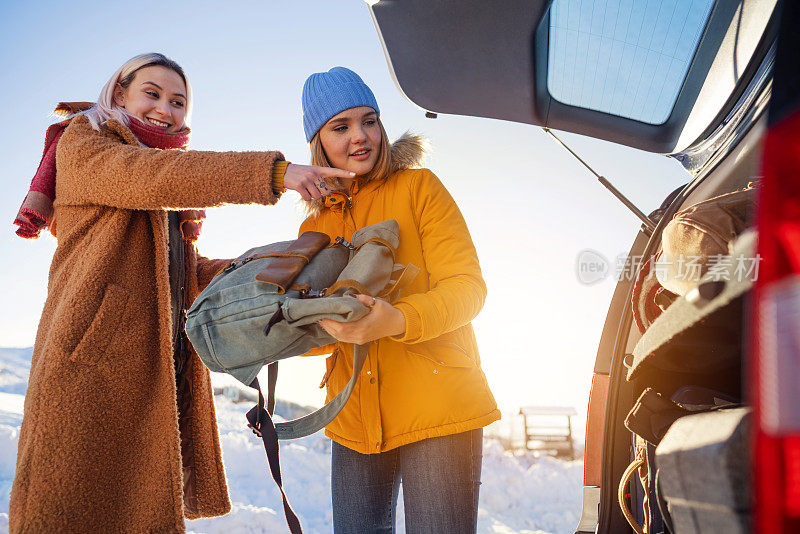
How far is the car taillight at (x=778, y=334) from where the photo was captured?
1.45 ft

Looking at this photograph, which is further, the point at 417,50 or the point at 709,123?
the point at 417,50

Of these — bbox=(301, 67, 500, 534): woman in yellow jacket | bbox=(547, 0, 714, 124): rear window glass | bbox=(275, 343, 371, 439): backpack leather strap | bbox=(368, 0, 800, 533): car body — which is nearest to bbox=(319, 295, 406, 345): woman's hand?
bbox=(301, 67, 500, 534): woman in yellow jacket

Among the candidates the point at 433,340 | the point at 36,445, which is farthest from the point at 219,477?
the point at 433,340

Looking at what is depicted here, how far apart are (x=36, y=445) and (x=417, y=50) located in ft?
5.14

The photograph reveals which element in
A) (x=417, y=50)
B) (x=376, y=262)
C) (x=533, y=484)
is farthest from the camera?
(x=533, y=484)

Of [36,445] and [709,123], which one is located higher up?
[709,123]

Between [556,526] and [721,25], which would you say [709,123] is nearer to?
[721,25]

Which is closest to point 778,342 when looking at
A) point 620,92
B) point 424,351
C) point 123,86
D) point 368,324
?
point 368,324

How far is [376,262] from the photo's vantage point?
4.77 ft

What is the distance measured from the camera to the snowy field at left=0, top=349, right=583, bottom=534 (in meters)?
3.54

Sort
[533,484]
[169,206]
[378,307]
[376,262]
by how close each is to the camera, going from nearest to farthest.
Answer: [378,307], [376,262], [169,206], [533,484]

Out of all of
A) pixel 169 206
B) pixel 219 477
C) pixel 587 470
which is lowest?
pixel 219 477

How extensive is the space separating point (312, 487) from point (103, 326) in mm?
2998

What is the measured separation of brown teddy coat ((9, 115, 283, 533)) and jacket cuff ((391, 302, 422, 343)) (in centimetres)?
51
